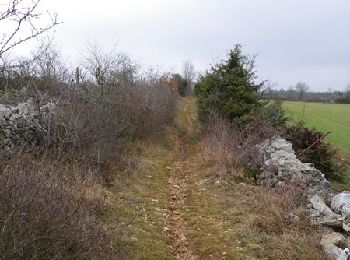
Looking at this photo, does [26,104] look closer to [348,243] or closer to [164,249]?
[164,249]

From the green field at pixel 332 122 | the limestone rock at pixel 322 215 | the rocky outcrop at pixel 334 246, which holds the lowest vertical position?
the green field at pixel 332 122

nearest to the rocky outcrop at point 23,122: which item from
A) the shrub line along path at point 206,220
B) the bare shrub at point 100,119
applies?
the bare shrub at point 100,119

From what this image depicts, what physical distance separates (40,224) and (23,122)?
565cm

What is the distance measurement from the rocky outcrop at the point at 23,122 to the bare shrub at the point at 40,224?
3.68 meters

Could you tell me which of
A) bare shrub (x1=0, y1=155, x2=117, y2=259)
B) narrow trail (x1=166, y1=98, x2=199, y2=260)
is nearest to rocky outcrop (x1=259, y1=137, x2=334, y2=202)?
narrow trail (x1=166, y1=98, x2=199, y2=260)

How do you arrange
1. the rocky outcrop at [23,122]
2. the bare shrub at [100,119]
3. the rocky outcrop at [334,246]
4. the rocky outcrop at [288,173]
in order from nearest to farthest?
the rocky outcrop at [334,246]
the rocky outcrop at [23,122]
the rocky outcrop at [288,173]
the bare shrub at [100,119]

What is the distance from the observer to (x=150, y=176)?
483 inches

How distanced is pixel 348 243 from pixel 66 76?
9.97 metres

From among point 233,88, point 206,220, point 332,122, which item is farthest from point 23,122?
point 332,122

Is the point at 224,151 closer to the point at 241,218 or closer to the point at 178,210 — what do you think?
the point at 178,210

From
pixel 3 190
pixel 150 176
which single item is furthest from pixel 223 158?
pixel 3 190

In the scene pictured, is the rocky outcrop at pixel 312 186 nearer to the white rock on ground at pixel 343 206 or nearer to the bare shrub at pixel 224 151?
the white rock on ground at pixel 343 206

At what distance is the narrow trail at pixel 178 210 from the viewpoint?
717 cm

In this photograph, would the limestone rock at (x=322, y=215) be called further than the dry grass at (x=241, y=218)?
Yes
